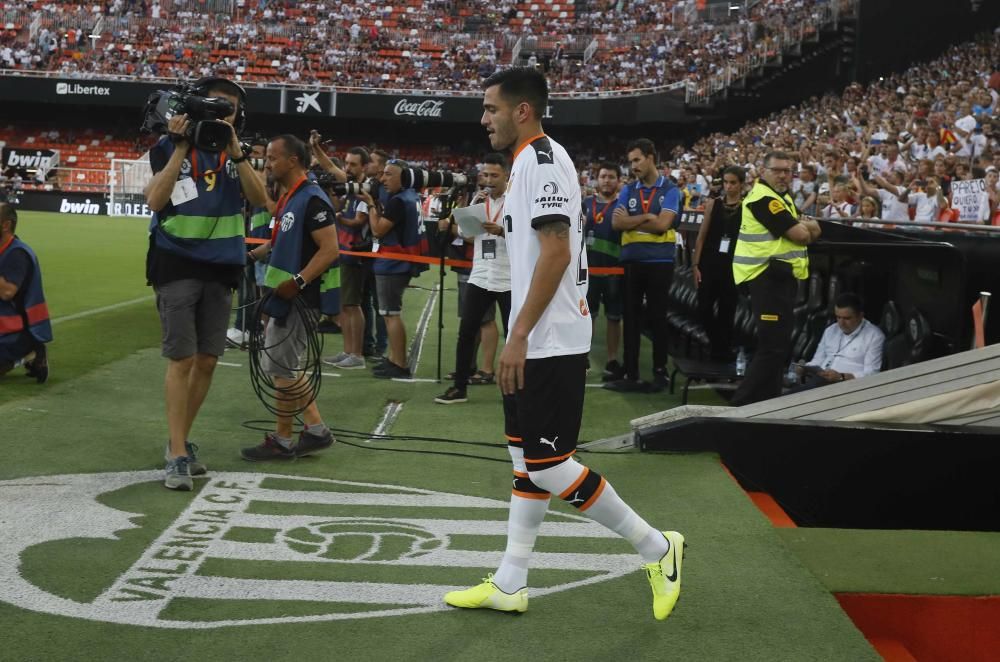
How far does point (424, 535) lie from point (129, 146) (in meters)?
48.0

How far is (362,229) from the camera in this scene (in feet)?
35.1

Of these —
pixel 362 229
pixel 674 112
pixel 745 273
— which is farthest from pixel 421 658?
pixel 674 112

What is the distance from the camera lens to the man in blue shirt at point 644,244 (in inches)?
367

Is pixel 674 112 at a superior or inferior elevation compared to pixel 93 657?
superior

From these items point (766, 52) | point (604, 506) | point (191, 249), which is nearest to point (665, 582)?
point (604, 506)

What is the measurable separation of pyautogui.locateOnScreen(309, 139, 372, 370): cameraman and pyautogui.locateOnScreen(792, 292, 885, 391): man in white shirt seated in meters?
4.17

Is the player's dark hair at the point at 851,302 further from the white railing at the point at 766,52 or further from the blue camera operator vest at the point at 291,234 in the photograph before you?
the white railing at the point at 766,52

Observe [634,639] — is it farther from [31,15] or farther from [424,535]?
[31,15]

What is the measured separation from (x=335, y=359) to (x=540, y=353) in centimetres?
658

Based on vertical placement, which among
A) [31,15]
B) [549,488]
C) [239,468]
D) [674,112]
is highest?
[31,15]

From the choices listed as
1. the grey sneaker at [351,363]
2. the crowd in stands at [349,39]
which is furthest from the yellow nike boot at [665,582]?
the crowd in stands at [349,39]

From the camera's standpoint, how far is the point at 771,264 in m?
7.39

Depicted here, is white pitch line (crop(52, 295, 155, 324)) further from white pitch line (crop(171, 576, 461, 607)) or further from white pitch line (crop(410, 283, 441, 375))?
white pitch line (crop(171, 576, 461, 607))

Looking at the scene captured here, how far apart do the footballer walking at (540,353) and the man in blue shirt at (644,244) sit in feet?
17.6
